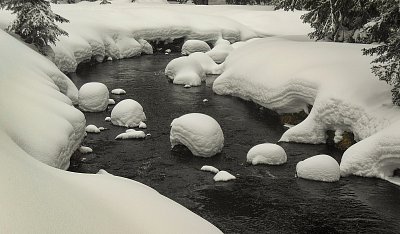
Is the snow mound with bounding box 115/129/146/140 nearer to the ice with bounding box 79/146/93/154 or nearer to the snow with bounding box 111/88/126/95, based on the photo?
the ice with bounding box 79/146/93/154

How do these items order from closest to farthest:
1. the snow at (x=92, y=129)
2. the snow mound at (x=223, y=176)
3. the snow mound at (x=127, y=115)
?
the snow mound at (x=223, y=176)
the snow at (x=92, y=129)
the snow mound at (x=127, y=115)

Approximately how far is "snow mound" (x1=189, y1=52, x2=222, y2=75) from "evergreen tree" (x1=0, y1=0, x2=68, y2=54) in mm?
7870

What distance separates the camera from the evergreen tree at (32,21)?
21.3 meters

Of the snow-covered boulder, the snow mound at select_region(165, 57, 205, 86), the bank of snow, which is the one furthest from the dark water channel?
the snow mound at select_region(165, 57, 205, 86)

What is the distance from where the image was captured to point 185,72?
2462 centimetres

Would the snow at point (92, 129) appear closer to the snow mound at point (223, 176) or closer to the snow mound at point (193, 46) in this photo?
the snow mound at point (223, 176)

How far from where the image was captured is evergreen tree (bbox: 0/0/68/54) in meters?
21.3

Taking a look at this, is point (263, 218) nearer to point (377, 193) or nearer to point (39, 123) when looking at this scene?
point (377, 193)

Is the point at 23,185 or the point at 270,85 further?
the point at 270,85

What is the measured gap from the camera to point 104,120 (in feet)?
58.1

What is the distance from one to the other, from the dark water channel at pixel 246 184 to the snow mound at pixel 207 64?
817cm

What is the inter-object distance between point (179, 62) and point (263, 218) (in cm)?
1541

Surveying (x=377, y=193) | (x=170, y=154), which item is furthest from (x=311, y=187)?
(x=170, y=154)

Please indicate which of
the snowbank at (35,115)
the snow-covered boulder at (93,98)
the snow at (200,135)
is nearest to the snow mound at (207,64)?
the snow-covered boulder at (93,98)
